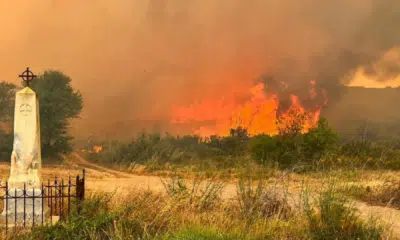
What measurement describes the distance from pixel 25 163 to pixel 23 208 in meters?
1.09

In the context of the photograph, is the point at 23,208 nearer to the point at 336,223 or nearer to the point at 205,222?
the point at 205,222

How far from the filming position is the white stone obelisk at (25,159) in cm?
1046

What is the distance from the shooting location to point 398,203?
14.8m

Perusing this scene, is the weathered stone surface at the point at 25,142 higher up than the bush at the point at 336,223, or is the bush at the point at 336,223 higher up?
the weathered stone surface at the point at 25,142

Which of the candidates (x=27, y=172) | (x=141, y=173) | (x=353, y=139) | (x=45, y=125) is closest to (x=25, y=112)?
(x=27, y=172)

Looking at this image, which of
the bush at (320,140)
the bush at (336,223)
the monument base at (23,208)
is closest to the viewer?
the bush at (336,223)

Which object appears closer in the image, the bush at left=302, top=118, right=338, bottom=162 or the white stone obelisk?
the white stone obelisk

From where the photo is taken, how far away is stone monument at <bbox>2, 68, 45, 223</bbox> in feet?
34.3

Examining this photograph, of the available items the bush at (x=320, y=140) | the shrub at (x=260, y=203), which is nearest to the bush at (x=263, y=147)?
the bush at (x=320, y=140)

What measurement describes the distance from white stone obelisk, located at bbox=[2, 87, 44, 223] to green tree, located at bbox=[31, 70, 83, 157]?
35.5m

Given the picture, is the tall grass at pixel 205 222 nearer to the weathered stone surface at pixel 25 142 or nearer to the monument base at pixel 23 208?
the monument base at pixel 23 208

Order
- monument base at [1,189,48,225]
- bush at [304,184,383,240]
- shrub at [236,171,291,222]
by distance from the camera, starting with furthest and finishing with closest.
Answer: shrub at [236,171,291,222], monument base at [1,189,48,225], bush at [304,184,383,240]

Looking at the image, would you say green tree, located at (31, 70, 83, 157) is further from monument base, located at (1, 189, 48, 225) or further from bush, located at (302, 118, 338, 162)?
monument base, located at (1, 189, 48, 225)

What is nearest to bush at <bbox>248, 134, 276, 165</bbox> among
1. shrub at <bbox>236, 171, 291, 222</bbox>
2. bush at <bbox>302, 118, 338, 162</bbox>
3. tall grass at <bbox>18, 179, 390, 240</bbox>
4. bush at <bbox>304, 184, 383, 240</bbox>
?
bush at <bbox>302, 118, 338, 162</bbox>
